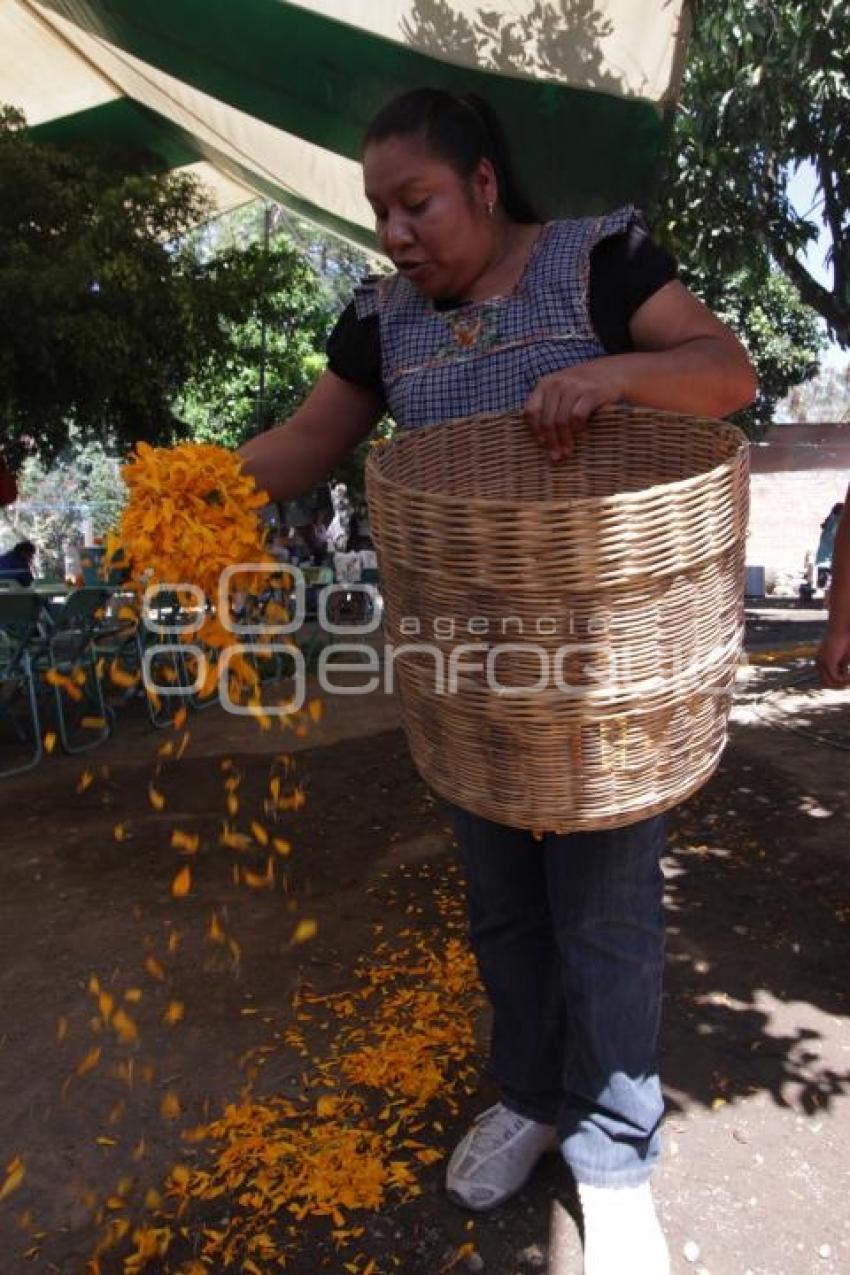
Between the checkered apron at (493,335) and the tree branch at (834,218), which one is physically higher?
the tree branch at (834,218)

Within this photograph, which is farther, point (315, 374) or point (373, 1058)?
point (315, 374)

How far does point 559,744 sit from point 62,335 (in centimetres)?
534

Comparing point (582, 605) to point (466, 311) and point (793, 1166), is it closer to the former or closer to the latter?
point (466, 311)

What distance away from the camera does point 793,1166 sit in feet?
6.51

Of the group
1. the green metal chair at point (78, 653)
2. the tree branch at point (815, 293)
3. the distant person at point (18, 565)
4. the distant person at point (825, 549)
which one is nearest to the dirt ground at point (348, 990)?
the green metal chair at point (78, 653)

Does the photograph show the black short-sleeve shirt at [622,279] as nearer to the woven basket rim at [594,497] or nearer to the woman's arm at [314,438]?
the woven basket rim at [594,497]

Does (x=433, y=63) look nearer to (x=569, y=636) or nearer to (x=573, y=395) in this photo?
(x=573, y=395)

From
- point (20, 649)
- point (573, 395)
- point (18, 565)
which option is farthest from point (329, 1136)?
point (18, 565)

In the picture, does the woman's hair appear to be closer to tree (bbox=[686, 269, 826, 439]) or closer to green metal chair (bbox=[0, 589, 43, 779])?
green metal chair (bbox=[0, 589, 43, 779])

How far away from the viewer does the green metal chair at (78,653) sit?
5.84 metres

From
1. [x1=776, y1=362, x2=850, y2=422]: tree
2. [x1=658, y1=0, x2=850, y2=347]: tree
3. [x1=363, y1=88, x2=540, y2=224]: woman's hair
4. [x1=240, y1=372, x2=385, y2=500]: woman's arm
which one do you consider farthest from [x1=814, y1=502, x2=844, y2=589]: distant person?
[x1=776, y1=362, x2=850, y2=422]: tree

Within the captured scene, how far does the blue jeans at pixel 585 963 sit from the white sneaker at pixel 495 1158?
88 millimetres

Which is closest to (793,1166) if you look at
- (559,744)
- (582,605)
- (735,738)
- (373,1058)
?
(373,1058)

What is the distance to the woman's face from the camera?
1.54m
